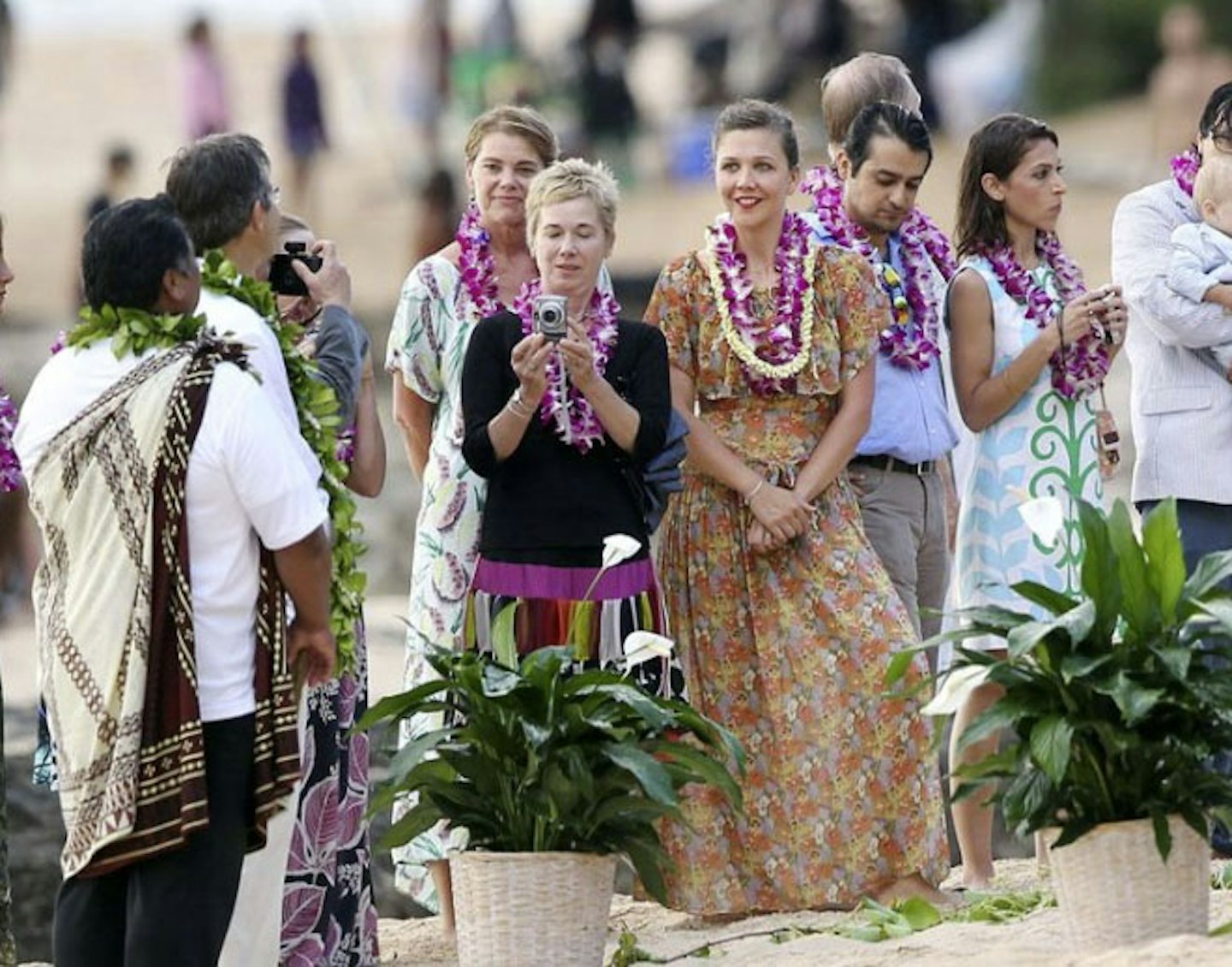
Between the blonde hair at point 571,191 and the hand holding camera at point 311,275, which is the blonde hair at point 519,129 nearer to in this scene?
the blonde hair at point 571,191

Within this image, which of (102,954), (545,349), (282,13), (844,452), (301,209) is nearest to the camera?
(102,954)

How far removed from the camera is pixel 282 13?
30062mm

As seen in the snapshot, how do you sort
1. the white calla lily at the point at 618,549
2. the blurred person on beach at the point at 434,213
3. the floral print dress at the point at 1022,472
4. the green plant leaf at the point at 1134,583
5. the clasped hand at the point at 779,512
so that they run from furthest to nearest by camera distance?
the blurred person on beach at the point at 434,213 → the floral print dress at the point at 1022,472 → the clasped hand at the point at 779,512 → the white calla lily at the point at 618,549 → the green plant leaf at the point at 1134,583

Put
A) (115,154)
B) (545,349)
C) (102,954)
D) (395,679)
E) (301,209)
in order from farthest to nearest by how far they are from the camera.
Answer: (301,209) < (115,154) < (395,679) < (545,349) < (102,954)

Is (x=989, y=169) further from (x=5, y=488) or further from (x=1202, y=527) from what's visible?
(x=5, y=488)

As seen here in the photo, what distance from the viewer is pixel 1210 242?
8.25 meters

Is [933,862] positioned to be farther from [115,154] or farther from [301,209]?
[301,209]

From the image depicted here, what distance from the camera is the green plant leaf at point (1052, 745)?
20.6ft

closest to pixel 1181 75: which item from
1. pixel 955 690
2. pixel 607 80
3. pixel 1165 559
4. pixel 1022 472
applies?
pixel 607 80

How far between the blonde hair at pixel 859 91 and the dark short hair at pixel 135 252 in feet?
8.91

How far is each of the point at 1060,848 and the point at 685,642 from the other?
1.72 metres

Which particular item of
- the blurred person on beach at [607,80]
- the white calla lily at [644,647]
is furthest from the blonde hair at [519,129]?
the blurred person on beach at [607,80]

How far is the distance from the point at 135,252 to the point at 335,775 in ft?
6.10

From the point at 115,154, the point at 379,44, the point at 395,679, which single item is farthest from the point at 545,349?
the point at 379,44
